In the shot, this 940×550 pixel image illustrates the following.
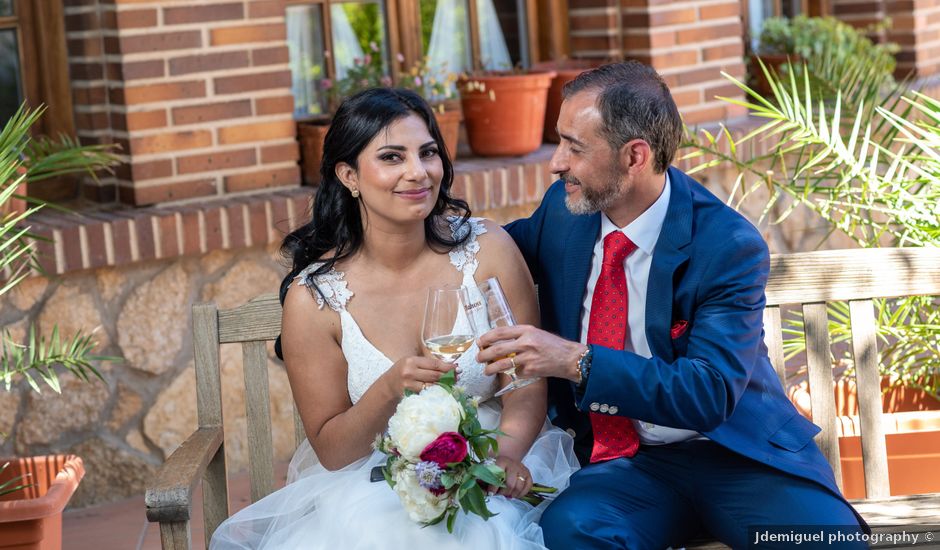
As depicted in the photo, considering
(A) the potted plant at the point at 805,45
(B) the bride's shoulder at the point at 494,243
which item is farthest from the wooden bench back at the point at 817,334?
(A) the potted plant at the point at 805,45

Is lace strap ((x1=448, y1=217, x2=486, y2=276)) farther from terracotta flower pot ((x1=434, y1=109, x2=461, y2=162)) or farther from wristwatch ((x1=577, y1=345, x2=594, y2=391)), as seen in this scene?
terracotta flower pot ((x1=434, y1=109, x2=461, y2=162))

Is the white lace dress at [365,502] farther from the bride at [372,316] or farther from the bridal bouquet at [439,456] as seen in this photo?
the bridal bouquet at [439,456]

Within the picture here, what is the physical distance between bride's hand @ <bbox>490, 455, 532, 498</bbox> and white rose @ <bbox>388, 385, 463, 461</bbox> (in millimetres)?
350

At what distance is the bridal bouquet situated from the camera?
8.84 feet

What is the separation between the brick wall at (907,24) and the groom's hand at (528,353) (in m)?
5.17

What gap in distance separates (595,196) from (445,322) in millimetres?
652

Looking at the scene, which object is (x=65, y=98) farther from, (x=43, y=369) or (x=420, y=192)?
(x=420, y=192)

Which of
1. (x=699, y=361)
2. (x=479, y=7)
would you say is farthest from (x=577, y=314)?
(x=479, y=7)

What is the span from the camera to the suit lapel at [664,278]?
10.1ft

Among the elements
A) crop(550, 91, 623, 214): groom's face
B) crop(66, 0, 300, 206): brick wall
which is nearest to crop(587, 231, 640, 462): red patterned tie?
crop(550, 91, 623, 214): groom's face

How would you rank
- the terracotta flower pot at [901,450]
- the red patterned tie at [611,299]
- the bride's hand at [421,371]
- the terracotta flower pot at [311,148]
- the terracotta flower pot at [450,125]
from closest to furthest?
the bride's hand at [421,371]
the red patterned tie at [611,299]
the terracotta flower pot at [901,450]
the terracotta flower pot at [311,148]
the terracotta flower pot at [450,125]

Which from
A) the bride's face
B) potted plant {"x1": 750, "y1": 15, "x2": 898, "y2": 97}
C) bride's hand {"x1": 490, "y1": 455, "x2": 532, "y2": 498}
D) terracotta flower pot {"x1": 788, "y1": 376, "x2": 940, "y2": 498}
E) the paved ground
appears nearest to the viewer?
bride's hand {"x1": 490, "y1": 455, "x2": 532, "y2": 498}

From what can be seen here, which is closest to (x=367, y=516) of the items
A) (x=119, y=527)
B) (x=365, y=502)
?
(x=365, y=502)

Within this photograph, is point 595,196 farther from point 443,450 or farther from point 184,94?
point 184,94
